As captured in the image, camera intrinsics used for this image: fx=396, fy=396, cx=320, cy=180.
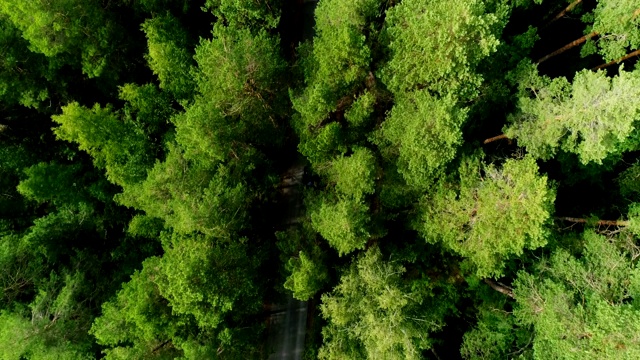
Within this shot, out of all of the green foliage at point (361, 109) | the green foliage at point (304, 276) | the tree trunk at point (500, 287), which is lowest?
the tree trunk at point (500, 287)

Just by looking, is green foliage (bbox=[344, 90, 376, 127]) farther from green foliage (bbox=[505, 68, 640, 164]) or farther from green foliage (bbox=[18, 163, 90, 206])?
green foliage (bbox=[18, 163, 90, 206])

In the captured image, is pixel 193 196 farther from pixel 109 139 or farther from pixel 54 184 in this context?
pixel 54 184

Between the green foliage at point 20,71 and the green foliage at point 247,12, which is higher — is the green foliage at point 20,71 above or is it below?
below

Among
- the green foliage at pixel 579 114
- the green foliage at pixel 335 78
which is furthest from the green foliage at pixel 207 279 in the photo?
the green foliage at pixel 579 114

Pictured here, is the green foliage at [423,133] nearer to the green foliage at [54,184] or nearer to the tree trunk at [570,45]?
the tree trunk at [570,45]

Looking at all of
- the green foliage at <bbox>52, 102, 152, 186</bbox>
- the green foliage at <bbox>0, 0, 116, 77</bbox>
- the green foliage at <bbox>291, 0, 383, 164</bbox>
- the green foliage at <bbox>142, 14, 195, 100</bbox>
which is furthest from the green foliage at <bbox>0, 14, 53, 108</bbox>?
the green foliage at <bbox>291, 0, 383, 164</bbox>

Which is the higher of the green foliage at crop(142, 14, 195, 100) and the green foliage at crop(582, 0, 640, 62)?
the green foliage at crop(142, 14, 195, 100)

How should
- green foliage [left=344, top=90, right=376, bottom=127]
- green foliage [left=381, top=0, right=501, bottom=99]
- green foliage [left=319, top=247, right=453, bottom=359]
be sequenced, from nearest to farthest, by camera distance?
1. green foliage [left=381, top=0, right=501, bottom=99]
2. green foliage [left=319, top=247, right=453, bottom=359]
3. green foliage [left=344, top=90, right=376, bottom=127]
